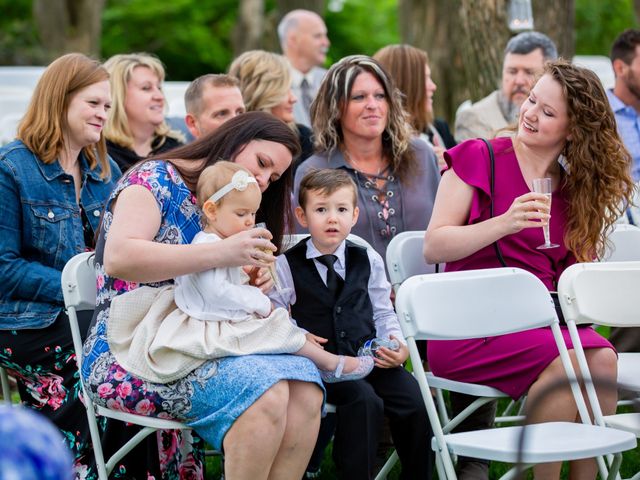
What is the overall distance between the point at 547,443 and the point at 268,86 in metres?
3.44

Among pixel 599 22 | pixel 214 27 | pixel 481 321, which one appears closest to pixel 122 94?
pixel 481 321

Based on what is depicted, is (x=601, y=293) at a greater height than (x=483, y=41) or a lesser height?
lesser

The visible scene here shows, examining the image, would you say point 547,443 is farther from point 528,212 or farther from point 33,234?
point 33,234

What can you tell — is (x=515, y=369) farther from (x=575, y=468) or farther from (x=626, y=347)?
(x=626, y=347)

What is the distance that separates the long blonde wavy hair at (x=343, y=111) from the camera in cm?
493

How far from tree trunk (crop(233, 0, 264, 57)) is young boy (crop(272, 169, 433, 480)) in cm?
→ 1524

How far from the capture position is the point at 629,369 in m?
4.14

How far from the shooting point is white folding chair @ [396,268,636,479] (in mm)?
3320

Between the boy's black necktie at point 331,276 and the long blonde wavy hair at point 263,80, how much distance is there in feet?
7.48

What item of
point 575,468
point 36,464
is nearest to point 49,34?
point 575,468

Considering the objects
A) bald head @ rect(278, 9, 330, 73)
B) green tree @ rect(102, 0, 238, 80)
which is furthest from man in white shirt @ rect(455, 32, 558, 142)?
green tree @ rect(102, 0, 238, 80)

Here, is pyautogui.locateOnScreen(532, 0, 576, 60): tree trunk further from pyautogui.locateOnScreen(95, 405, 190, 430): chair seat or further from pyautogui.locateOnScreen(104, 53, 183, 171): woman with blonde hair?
pyautogui.locateOnScreen(95, 405, 190, 430): chair seat

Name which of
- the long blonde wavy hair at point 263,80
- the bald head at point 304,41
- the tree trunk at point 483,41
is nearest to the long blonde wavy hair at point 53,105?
the long blonde wavy hair at point 263,80

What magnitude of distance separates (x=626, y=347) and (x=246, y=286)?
8.66ft
